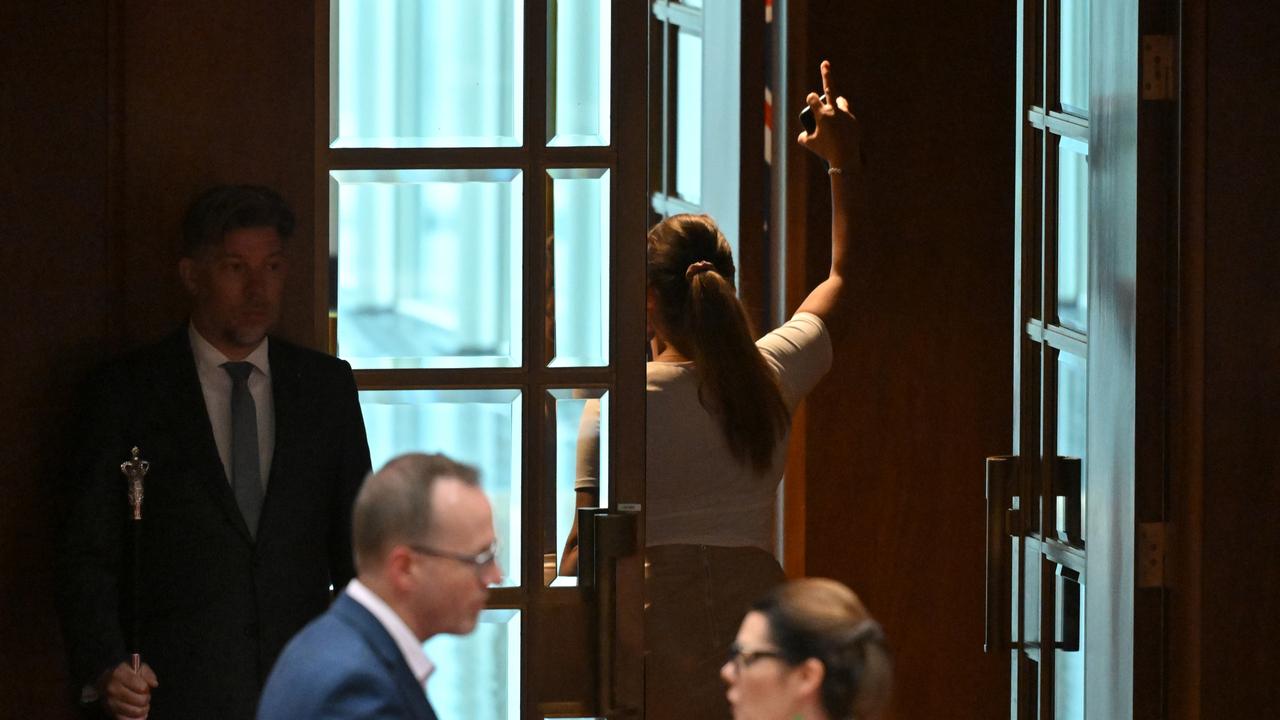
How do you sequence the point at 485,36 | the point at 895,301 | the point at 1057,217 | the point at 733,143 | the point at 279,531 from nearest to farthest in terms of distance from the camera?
the point at 279,531
the point at 485,36
the point at 1057,217
the point at 895,301
the point at 733,143

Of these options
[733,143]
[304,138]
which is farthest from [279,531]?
[733,143]

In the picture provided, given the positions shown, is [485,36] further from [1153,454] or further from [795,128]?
[795,128]

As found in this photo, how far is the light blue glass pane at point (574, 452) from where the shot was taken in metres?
2.83

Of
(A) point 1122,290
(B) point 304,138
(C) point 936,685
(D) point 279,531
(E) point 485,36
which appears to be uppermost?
(E) point 485,36

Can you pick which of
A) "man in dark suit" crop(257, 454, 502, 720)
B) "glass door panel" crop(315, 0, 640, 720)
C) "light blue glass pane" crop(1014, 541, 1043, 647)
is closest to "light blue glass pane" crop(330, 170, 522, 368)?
"glass door panel" crop(315, 0, 640, 720)

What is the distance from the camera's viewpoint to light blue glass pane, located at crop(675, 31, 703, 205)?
5.16 metres

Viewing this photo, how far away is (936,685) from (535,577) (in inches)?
76.0

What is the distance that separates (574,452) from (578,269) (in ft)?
1.04

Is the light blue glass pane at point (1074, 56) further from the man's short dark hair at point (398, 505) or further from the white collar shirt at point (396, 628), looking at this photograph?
the white collar shirt at point (396, 628)

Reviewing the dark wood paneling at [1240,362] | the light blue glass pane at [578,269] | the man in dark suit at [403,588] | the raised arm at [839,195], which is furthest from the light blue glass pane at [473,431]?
the dark wood paneling at [1240,362]

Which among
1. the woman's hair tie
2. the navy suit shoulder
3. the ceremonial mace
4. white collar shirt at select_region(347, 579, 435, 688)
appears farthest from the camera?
the woman's hair tie

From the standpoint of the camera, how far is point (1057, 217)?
3.49 metres

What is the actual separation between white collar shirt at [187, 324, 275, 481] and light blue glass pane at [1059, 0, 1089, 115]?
5.99ft

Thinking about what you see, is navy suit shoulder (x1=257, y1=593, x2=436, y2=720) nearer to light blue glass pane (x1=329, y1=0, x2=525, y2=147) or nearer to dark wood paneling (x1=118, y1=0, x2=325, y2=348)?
dark wood paneling (x1=118, y1=0, x2=325, y2=348)
